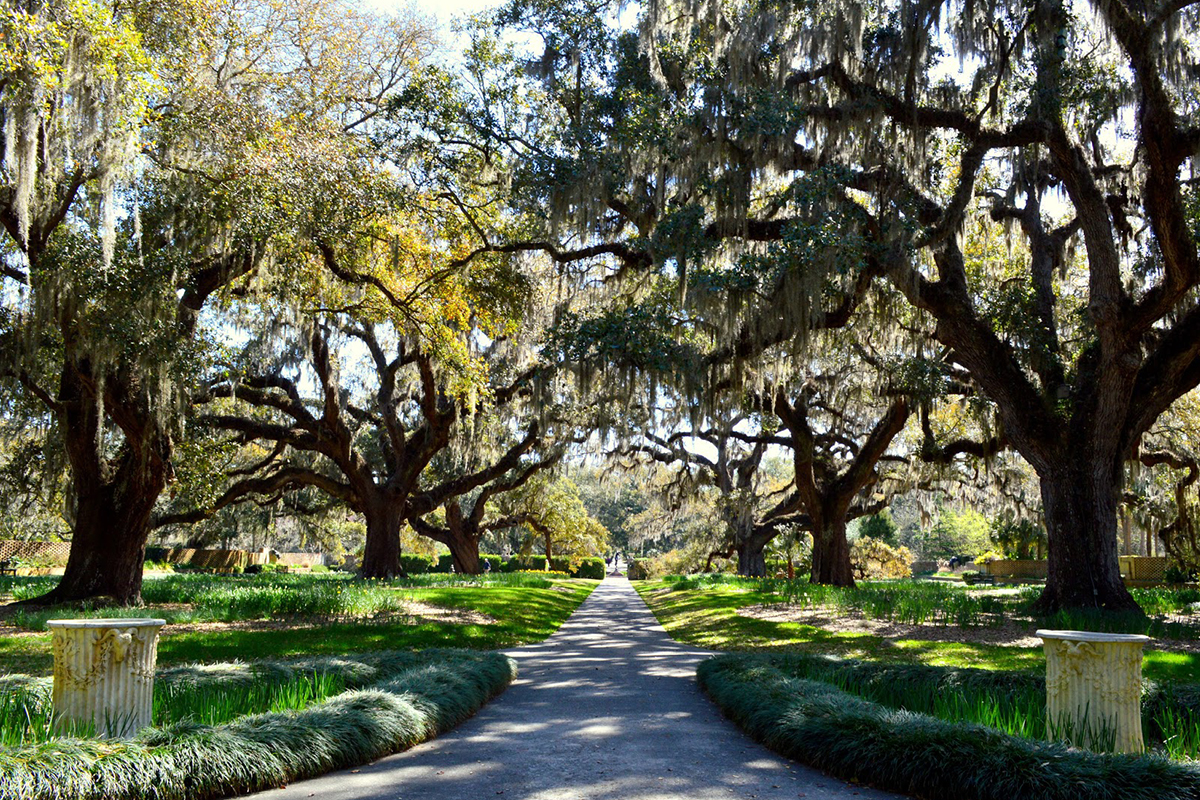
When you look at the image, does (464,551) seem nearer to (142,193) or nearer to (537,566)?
(537,566)

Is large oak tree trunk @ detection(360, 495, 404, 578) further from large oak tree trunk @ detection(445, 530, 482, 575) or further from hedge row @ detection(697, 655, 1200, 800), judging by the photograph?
hedge row @ detection(697, 655, 1200, 800)

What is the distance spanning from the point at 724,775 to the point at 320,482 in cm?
1905

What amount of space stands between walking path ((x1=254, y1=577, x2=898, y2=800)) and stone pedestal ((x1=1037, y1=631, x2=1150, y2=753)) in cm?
126

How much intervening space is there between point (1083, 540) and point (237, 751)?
474 inches

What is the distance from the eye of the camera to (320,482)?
21750 mm

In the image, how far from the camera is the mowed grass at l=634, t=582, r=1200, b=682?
816 centimetres

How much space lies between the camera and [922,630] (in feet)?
39.2

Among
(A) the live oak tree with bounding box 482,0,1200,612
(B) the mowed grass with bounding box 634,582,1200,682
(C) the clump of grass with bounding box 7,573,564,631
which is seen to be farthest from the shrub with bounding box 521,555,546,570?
(A) the live oak tree with bounding box 482,0,1200,612

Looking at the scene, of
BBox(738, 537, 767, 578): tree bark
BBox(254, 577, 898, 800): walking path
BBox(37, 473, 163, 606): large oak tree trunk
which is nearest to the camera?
BBox(254, 577, 898, 800): walking path

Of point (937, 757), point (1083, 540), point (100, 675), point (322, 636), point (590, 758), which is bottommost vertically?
point (322, 636)

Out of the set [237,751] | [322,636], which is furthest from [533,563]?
[237,751]

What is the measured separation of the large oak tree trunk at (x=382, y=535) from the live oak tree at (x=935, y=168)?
36.9 ft

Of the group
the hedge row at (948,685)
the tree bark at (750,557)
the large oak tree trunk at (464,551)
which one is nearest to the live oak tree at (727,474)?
the tree bark at (750,557)

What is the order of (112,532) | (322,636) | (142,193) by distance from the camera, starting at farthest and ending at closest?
(112,532) < (142,193) < (322,636)
